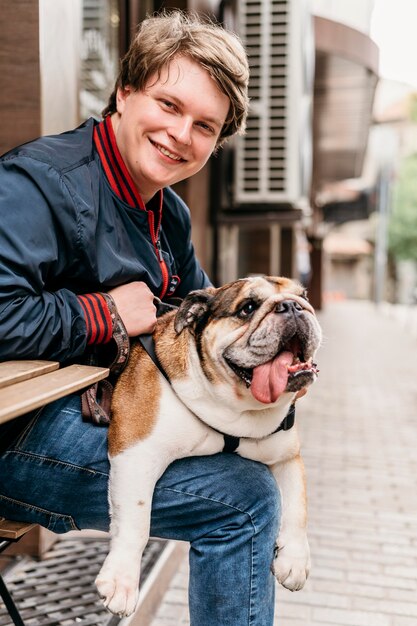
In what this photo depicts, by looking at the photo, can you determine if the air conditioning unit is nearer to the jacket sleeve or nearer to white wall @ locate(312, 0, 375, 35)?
the jacket sleeve

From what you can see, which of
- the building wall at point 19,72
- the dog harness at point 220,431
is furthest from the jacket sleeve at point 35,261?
the building wall at point 19,72

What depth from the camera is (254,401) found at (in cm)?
233

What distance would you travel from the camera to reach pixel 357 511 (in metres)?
5.05

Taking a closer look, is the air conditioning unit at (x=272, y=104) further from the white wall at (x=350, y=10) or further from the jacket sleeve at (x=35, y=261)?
the white wall at (x=350, y=10)

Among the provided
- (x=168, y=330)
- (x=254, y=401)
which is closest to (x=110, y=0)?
(x=168, y=330)

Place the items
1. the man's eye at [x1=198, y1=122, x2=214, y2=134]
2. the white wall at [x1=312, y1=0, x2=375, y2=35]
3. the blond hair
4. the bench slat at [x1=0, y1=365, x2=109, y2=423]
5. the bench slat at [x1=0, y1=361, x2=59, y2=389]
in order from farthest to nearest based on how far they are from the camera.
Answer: the white wall at [x1=312, y1=0, x2=375, y2=35], the man's eye at [x1=198, y1=122, x2=214, y2=134], the blond hair, the bench slat at [x1=0, y1=361, x2=59, y2=389], the bench slat at [x1=0, y1=365, x2=109, y2=423]

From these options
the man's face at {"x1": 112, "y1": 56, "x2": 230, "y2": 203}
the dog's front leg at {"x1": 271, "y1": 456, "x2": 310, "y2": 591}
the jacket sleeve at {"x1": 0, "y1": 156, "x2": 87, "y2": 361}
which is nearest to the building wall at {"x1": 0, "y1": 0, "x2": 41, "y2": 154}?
the man's face at {"x1": 112, "y1": 56, "x2": 230, "y2": 203}

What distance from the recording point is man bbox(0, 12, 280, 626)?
2.14m

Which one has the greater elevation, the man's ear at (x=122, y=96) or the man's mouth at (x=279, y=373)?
the man's ear at (x=122, y=96)

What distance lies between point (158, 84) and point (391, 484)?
4.21 m

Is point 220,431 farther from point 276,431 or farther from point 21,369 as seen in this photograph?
point 21,369

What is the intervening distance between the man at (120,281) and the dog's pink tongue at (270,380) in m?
0.28

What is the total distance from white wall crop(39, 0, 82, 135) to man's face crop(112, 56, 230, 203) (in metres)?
1.00

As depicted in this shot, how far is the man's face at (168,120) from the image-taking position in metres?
2.49
